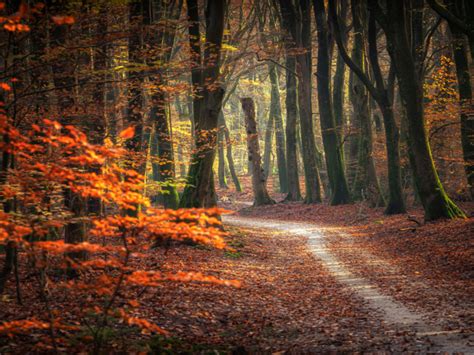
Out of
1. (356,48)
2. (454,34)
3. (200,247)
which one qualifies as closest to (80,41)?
(200,247)

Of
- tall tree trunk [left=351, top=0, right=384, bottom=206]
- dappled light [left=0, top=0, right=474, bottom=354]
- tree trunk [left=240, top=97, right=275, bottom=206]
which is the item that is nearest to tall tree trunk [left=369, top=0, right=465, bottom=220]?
dappled light [left=0, top=0, right=474, bottom=354]

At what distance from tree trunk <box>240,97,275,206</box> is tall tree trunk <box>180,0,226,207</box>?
9.40 m

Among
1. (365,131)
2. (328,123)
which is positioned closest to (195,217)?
(365,131)

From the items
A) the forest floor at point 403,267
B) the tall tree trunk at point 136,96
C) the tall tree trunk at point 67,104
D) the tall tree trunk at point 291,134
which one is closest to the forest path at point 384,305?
the forest floor at point 403,267

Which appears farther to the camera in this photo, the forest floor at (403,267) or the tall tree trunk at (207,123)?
the tall tree trunk at (207,123)

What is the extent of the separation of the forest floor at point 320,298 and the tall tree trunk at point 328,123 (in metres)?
8.06

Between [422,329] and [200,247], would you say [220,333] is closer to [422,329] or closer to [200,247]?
[422,329]

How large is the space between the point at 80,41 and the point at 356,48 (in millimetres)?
18399

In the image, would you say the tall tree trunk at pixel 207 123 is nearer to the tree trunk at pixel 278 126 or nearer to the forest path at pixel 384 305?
the forest path at pixel 384 305

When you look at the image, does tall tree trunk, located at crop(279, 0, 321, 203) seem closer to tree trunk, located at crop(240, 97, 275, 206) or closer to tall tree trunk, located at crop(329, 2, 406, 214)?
tree trunk, located at crop(240, 97, 275, 206)

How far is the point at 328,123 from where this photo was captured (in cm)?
2670

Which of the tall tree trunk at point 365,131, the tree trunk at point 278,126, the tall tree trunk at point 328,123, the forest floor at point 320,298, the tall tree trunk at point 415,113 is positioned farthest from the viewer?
the tree trunk at point 278,126

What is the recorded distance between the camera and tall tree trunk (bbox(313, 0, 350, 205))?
2636 cm

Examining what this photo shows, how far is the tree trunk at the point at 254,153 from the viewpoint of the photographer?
2688cm
